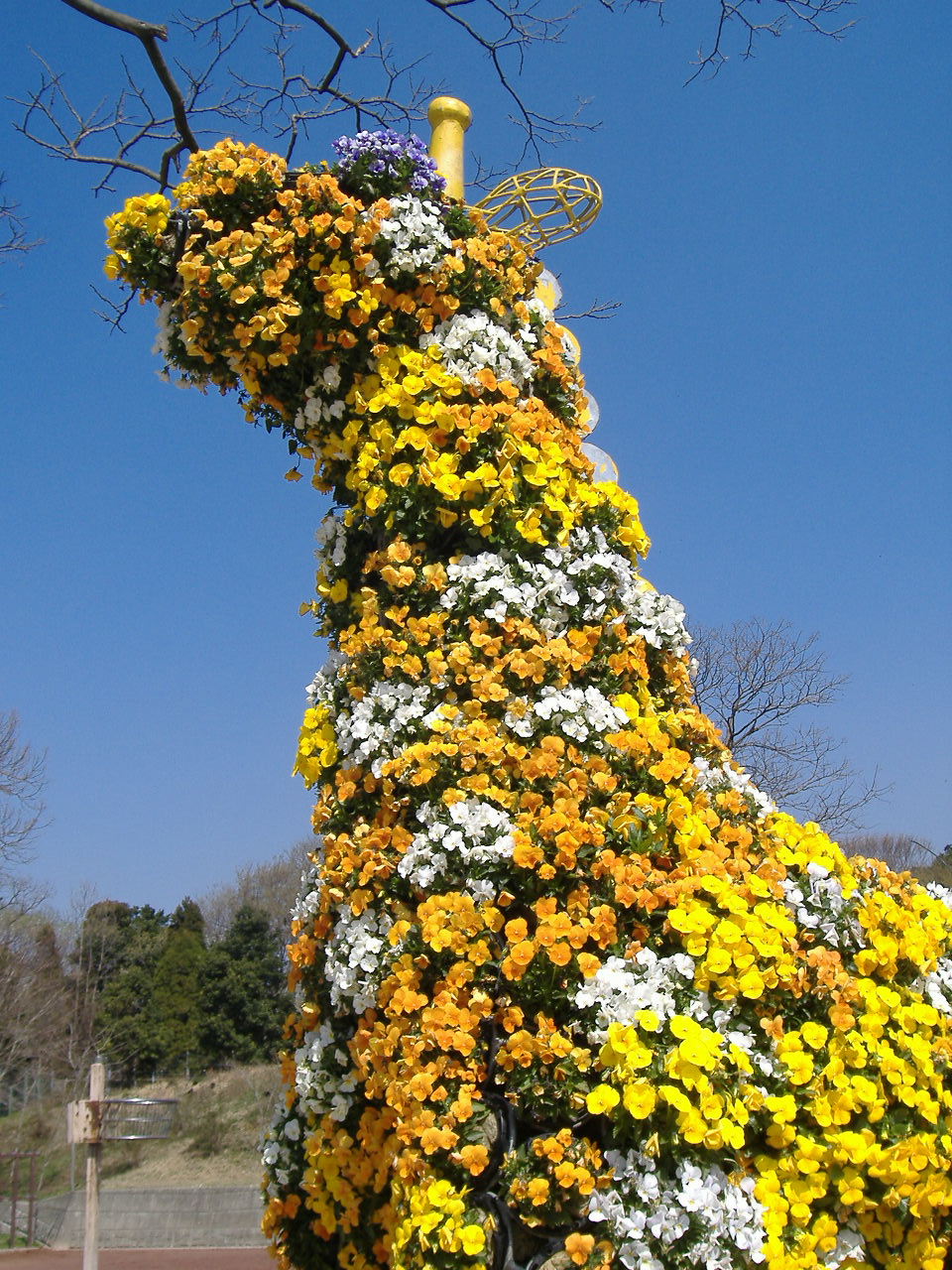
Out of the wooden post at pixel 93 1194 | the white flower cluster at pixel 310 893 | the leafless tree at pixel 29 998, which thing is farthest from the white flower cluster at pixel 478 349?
the leafless tree at pixel 29 998

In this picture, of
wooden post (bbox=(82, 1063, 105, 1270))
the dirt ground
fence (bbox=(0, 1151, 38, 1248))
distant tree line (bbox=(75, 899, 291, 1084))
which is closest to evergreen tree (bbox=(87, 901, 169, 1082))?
distant tree line (bbox=(75, 899, 291, 1084))

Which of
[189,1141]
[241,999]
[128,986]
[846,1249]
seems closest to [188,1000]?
[128,986]

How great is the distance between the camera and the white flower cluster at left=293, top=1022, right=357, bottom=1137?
2920mm

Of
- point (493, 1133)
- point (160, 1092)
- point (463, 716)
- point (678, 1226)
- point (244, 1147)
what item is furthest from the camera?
point (160, 1092)

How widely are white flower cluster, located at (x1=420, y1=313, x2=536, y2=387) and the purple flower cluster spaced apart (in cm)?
52

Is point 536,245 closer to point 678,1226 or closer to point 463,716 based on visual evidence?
point 463,716

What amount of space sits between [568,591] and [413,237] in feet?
4.16

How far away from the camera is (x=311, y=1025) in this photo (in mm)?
3107

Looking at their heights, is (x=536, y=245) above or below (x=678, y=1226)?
above

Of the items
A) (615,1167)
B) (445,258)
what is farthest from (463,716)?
(445,258)

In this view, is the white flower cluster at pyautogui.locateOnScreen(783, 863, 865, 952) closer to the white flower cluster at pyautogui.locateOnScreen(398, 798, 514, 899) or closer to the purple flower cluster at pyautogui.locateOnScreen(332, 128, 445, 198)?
the white flower cluster at pyautogui.locateOnScreen(398, 798, 514, 899)

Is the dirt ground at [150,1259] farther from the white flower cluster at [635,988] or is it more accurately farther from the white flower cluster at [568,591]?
the white flower cluster at [635,988]

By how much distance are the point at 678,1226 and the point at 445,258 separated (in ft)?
9.01

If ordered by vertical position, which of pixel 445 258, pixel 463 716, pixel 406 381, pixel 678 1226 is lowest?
pixel 678 1226
